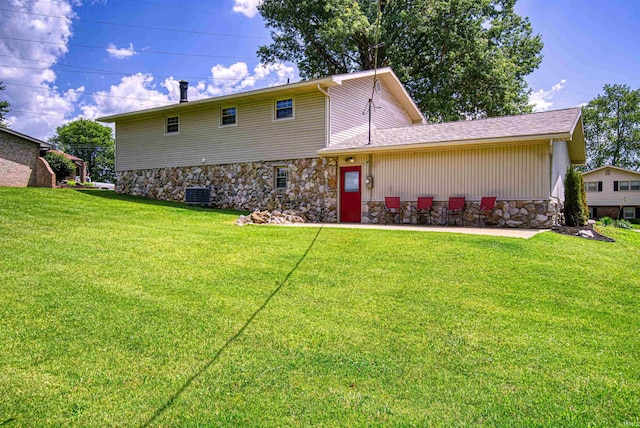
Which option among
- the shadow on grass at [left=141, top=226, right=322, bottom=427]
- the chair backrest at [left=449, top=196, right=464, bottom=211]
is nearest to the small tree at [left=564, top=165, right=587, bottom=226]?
the chair backrest at [left=449, top=196, right=464, bottom=211]

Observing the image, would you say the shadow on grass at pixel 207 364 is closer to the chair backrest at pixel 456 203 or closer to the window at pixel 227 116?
the chair backrest at pixel 456 203

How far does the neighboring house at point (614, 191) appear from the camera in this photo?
3162 cm

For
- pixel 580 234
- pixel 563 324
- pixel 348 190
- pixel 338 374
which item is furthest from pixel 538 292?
pixel 348 190

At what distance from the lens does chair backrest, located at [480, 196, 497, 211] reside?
10.8 metres

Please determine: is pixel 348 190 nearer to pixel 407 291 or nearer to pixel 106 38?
pixel 407 291

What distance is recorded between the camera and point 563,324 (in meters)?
4.04

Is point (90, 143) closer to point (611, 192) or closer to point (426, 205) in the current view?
point (426, 205)

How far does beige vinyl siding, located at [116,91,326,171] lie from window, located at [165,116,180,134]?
20cm

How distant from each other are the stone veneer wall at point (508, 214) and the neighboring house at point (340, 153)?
0.09ft

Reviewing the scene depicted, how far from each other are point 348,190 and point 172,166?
27.7ft

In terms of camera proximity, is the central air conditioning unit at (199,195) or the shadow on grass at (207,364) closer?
the shadow on grass at (207,364)

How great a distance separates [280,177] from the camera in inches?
582

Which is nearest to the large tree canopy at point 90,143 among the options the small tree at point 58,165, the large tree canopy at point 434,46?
the small tree at point 58,165

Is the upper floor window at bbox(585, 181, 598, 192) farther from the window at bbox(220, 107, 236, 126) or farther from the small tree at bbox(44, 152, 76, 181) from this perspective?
the small tree at bbox(44, 152, 76, 181)
